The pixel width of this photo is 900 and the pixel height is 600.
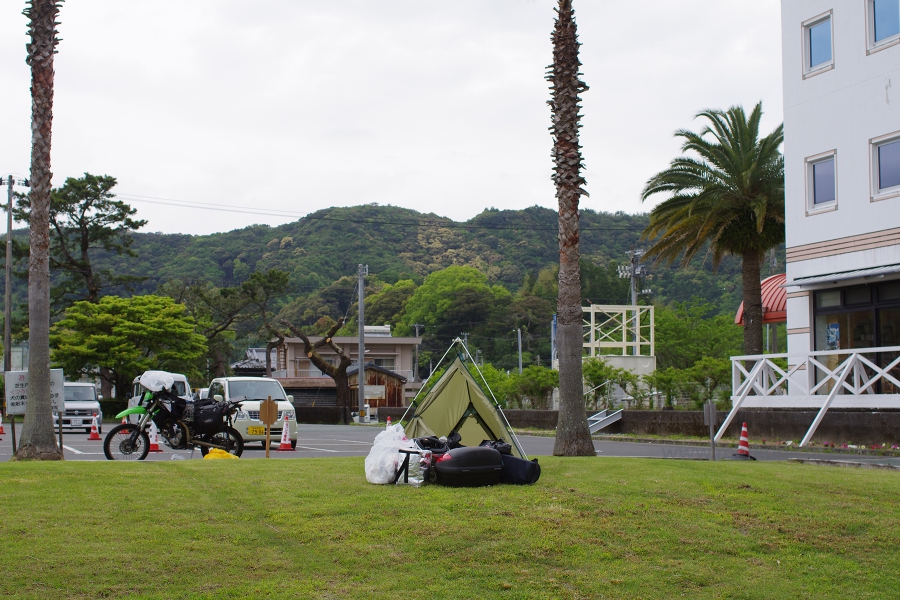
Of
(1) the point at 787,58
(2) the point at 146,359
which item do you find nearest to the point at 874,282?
(1) the point at 787,58

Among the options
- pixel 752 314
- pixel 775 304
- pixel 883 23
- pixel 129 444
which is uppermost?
pixel 883 23

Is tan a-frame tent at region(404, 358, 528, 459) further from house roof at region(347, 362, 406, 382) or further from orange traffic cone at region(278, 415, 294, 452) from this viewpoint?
house roof at region(347, 362, 406, 382)

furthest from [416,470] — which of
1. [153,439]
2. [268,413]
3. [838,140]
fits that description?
[838,140]

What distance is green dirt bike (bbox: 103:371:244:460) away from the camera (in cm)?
1614

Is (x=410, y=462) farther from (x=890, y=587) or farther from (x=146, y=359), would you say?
(x=146, y=359)

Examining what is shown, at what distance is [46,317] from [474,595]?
10.7 m

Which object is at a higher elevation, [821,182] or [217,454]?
[821,182]

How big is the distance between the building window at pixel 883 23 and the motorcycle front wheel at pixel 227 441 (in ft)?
57.2

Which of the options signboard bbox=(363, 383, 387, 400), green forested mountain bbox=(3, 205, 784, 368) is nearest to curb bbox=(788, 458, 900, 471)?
signboard bbox=(363, 383, 387, 400)

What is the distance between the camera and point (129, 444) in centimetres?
1609

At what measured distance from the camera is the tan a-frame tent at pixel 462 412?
14.9 metres

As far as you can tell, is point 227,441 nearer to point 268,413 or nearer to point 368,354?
point 268,413

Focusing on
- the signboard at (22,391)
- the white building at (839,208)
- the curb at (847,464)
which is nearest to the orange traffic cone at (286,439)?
the signboard at (22,391)

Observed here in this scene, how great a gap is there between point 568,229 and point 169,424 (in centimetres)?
810
